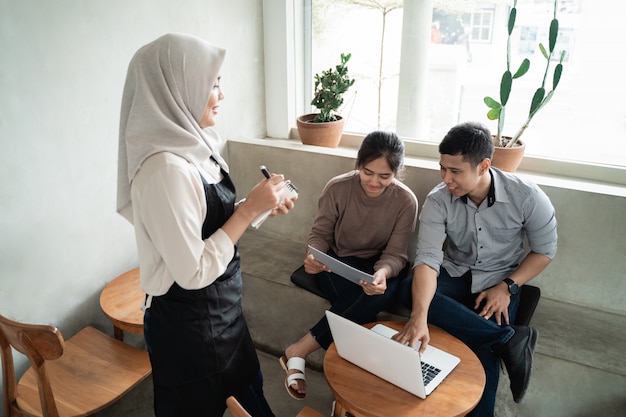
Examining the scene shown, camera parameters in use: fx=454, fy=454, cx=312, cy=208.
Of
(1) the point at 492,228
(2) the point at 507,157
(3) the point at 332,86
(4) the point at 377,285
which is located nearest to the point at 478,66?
(2) the point at 507,157

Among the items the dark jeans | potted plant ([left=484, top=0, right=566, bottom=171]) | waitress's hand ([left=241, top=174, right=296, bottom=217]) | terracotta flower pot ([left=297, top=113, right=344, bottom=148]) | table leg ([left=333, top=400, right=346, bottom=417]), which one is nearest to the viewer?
waitress's hand ([left=241, top=174, right=296, bottom=217])

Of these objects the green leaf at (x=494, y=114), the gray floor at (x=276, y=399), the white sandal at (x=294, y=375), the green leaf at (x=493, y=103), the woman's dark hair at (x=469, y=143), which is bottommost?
the gray floor at (x=276, y=399)

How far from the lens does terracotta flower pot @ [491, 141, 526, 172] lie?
226 centimetres

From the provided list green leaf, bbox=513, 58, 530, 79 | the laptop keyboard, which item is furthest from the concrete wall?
the laptop keyboard

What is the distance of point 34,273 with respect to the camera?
6.26 ft

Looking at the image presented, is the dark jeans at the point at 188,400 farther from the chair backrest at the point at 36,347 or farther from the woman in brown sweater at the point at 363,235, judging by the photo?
the woman in brown sweater at the point at 363,235

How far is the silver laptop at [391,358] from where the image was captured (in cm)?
137

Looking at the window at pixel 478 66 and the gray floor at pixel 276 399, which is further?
the window at pixel 478 66

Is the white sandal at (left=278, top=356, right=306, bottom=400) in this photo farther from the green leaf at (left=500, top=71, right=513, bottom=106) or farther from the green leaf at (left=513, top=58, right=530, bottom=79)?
the green leaf at (left=513, top=58, right=530, bottom=79)

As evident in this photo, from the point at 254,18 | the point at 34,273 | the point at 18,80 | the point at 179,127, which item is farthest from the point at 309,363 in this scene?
the point at 254,18

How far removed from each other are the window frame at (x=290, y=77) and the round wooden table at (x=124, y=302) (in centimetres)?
144

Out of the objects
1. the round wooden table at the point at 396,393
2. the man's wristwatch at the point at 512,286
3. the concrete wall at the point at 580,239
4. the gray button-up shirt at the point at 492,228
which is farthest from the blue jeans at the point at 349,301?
the concrete wall at the point at 580,239

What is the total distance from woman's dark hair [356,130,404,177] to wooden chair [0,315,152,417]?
1305 mm

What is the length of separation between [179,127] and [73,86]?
104 centimetres
